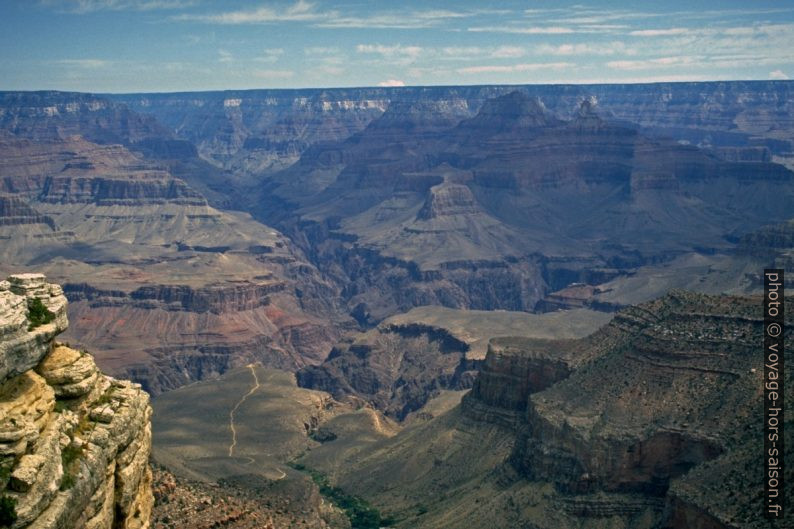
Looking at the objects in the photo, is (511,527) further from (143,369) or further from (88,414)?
(143,369)

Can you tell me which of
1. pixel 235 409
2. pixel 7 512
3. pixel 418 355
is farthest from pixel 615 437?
pixel 418 355

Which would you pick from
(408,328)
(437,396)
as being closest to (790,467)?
(437,396)

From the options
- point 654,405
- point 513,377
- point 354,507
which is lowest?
point 354,507

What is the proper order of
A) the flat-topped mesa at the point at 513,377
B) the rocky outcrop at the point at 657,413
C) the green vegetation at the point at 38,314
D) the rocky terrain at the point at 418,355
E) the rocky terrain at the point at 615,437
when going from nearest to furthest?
the green vegetation at the point at 38,314 < the rocky outcrop at the point at 657,413 < the rocky terrain at the point at 615,437 < the flat-topped mesa at the point at 513,377 < the rocky terrain at the point at 418,355

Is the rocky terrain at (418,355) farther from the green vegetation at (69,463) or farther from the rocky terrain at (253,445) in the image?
the green vegetation at (69,463)

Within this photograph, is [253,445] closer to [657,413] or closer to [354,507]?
[354,507]

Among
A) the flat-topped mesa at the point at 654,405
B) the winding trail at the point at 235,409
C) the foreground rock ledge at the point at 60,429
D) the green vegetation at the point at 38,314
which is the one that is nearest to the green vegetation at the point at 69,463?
the foreground rock ledge at the point at 60,429

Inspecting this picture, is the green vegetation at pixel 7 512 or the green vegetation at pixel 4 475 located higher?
the green vegetation at pixel 4 475
